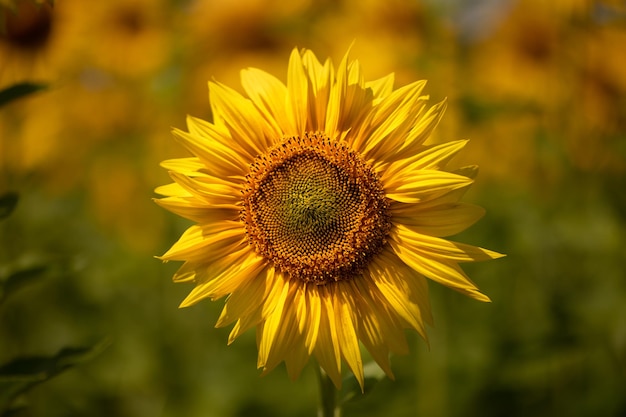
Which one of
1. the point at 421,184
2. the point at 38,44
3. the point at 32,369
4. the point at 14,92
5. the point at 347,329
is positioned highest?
the point at 38,44

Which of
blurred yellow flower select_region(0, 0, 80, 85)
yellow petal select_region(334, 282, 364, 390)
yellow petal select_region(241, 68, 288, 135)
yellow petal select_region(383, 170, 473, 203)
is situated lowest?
yellow petal select_region(334, 282, 364, 390)

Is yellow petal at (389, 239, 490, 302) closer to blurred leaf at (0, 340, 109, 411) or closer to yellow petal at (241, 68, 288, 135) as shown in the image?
yellow petal at (241, 68, 288, 135)

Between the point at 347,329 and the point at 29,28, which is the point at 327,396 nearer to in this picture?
the point at 347,329

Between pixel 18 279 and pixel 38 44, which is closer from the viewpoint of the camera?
pixel 18 279

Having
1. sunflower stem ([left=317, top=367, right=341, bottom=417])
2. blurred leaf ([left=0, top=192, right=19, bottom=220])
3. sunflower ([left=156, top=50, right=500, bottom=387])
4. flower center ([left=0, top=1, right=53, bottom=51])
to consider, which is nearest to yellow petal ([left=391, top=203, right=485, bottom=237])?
sunflower ([left=156, top=50, right=500, bottom=387])

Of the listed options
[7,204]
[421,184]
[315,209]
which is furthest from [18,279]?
[421,184]

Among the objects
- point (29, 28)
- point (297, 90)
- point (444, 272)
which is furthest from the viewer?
point (29, 28)
